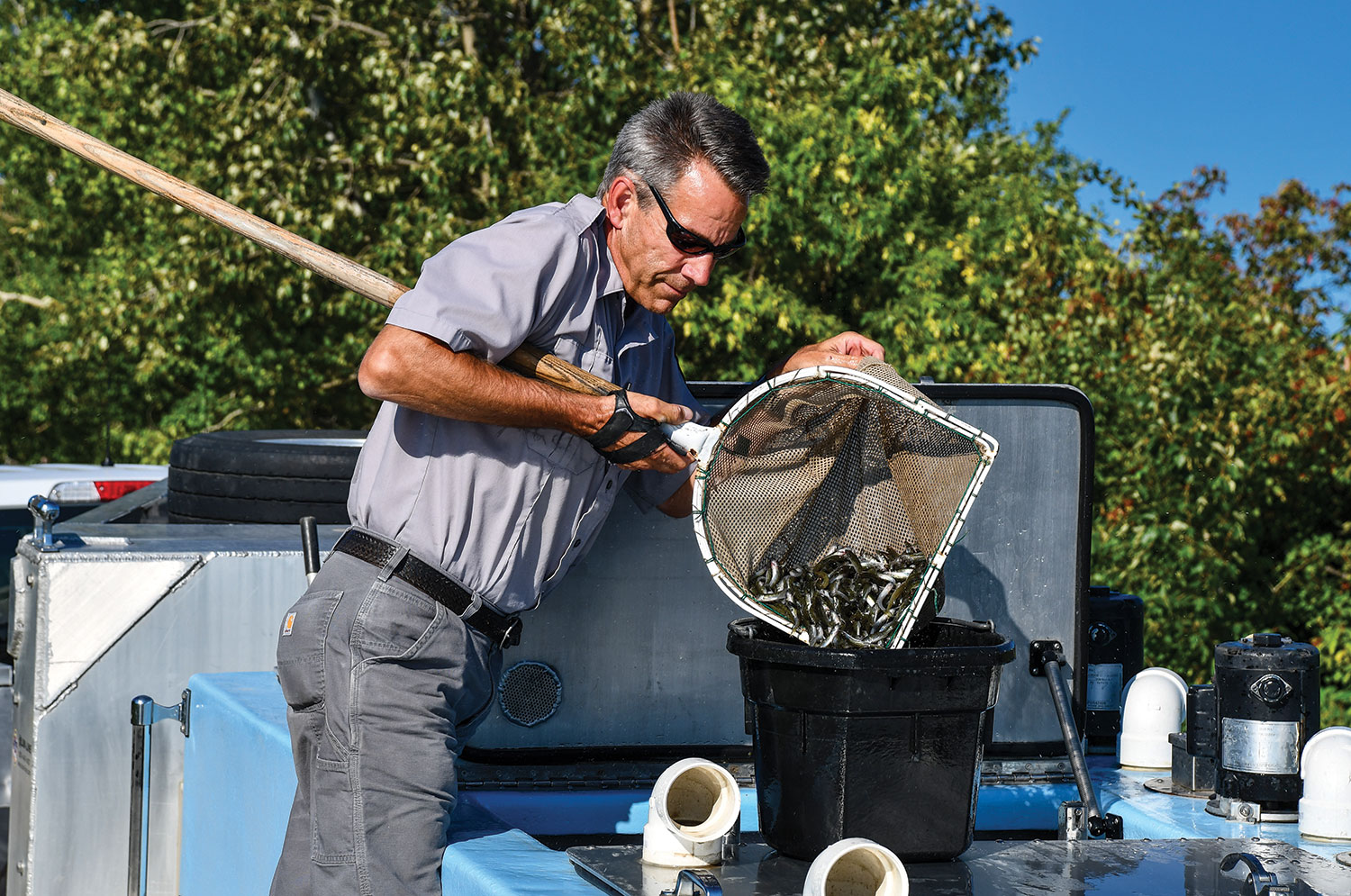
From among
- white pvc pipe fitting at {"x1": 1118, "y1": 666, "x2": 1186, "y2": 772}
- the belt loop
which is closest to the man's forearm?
the belt loop

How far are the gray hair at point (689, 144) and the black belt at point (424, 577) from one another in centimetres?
83

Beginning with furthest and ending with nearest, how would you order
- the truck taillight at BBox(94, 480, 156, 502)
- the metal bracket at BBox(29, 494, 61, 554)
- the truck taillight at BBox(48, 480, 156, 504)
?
the truck taillight at BBox(94, 480, 156, 502)
the truck taillight at BBox(48, 480, 156, 504)
the metal bracket at BBox(29, 494, 61, 554)

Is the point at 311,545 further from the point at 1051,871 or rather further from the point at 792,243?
the point at 792,243

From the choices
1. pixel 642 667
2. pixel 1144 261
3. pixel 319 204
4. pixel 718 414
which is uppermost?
pixel 319 204

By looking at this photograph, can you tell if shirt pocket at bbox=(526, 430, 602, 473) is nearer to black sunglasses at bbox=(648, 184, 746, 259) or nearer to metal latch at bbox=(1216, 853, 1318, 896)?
black sunglasses at bbox=(648, 184, 746, 259)

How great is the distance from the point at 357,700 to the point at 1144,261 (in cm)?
727

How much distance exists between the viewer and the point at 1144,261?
8805 millimetres

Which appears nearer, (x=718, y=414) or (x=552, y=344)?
(x=552, y=344)

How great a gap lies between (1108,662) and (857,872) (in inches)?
79.4

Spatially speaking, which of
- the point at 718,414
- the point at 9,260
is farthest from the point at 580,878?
the point at 9,260

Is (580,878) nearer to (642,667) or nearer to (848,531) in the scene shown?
(848,531)

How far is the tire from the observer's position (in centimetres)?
507

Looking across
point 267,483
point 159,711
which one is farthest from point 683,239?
point 267,483

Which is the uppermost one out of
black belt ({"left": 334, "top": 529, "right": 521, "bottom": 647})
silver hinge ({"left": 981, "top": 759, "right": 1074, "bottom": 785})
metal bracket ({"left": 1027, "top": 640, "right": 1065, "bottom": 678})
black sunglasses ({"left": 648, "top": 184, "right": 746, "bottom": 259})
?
black sunglasses ({"left": 648, "top": 184, "right": 746, "bottom": 259})
